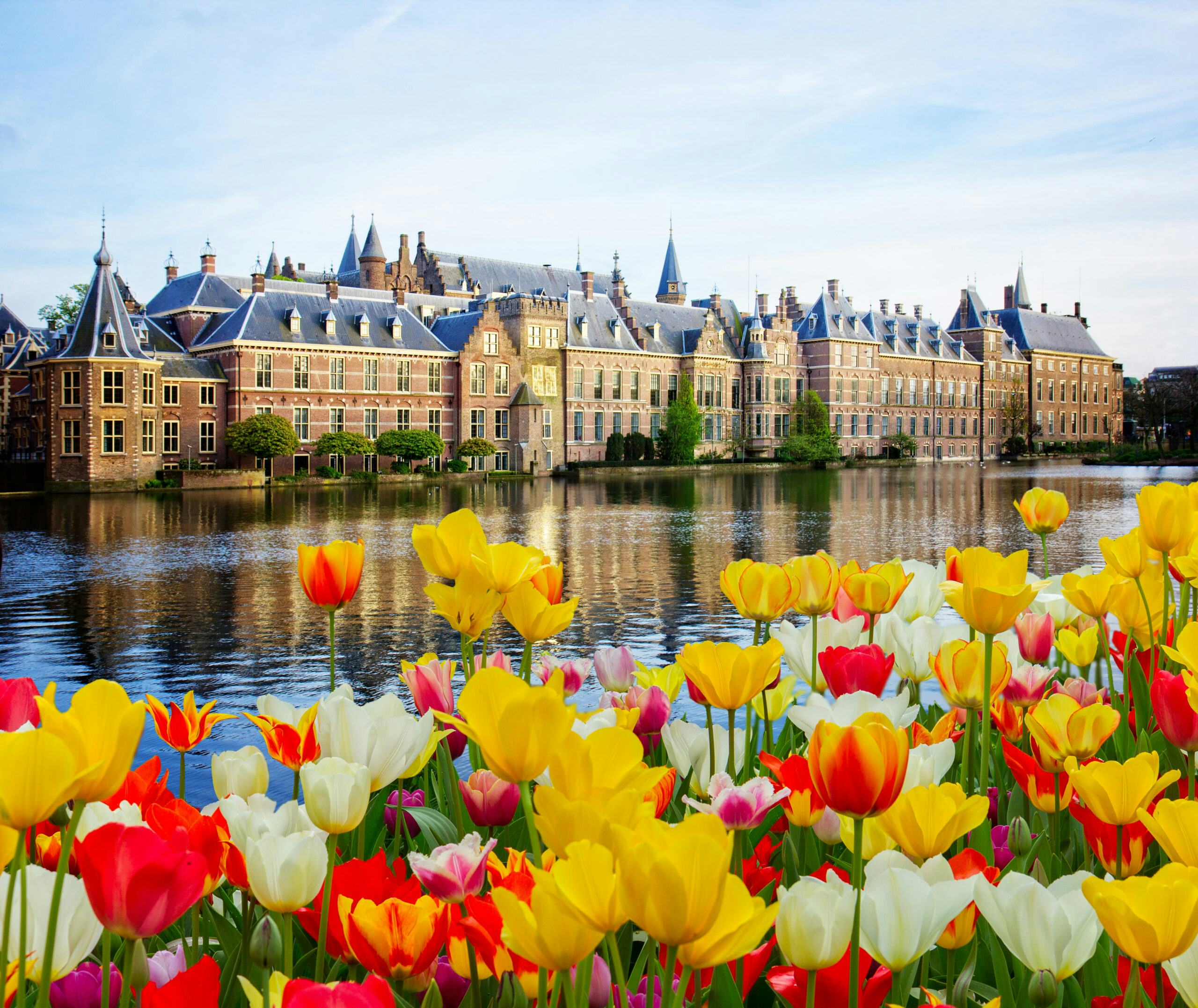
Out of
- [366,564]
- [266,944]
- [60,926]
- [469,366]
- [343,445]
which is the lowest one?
[366,564]

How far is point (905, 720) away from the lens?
6.59 ft

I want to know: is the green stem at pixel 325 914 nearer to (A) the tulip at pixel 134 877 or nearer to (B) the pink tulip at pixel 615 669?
(A) the tulip at pixel 134 877

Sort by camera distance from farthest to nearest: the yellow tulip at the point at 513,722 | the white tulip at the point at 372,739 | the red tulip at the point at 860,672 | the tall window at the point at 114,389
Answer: the tall window at the point at 114,389, the red tulip at the point at 860,672, the white tulip at the point at 372,739, the yellow tulip at the point at 513,722

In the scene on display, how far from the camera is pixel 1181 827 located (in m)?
1.27

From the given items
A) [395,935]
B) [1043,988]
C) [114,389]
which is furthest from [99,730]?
[114,389]

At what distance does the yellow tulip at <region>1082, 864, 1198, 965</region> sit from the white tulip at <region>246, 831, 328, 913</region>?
35.1 inches

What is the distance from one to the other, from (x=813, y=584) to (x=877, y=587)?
0.17m

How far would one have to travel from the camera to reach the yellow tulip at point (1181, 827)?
4.15 ft

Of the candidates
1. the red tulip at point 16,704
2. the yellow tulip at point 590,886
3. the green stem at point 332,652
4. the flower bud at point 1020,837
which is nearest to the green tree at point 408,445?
the green stem at point 332,652

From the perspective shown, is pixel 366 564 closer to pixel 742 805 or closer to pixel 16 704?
pixel 16 704

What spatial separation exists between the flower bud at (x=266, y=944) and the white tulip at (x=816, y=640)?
4.68ft

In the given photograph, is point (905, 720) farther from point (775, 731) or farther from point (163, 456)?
point (163, 456)

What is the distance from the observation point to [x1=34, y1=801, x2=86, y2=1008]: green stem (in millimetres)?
1186

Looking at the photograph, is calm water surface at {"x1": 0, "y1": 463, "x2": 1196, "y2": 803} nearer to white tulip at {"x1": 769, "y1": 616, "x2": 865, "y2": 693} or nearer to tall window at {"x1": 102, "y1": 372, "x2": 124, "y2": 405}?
white tulip at {"x1": 769, "y1": 616, "x2": 865, "y2": 693}
